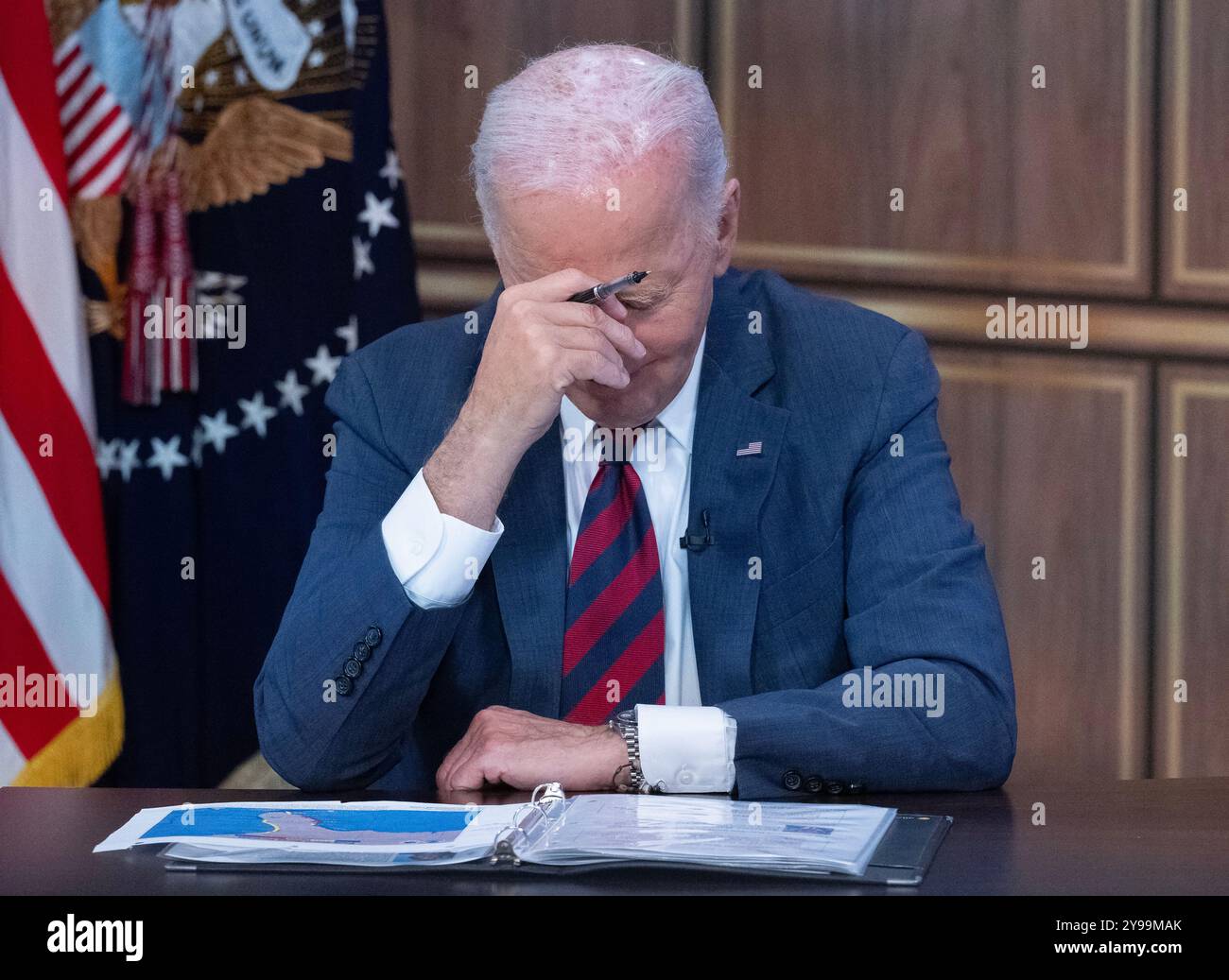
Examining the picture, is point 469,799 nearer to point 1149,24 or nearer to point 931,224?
point 931,224

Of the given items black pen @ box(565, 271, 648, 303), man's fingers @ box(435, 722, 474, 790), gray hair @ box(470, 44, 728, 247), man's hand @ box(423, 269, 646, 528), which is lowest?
man's fingers @ box(435, 722, 474, 790)

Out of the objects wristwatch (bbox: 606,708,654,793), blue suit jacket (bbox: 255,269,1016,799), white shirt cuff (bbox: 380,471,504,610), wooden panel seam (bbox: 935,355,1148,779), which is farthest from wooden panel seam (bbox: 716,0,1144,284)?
wristwatch (bbox: 606,708,654,793)

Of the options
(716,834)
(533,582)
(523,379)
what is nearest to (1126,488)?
(533,582)

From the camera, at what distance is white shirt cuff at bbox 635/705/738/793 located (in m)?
1.69

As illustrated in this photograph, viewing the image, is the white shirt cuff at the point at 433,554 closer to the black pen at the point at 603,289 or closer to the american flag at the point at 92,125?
the black pen at the point at 603,289

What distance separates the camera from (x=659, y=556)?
2057 mm

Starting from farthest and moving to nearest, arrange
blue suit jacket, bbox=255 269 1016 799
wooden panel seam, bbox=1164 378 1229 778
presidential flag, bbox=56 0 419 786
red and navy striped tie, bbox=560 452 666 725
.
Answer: wooden panel seam, bbox=1164 378 1229 778
presidential flag, bbox=56 0 419 786
red and navy striped tie, bbox=560 452 666 725
blue suit jacket, bbox=255 269 1016 799

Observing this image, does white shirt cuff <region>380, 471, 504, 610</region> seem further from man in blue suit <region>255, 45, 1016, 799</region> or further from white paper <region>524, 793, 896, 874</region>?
white paper <region>524, 793, 896, 874</region>

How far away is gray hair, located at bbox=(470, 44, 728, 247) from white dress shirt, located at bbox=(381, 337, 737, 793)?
32 cm

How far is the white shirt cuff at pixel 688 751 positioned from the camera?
1.69 m

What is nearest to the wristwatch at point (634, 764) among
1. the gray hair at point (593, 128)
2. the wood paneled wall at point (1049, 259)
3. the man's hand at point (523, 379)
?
the man's hand at point (523, 379)

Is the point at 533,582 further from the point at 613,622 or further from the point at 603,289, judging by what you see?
the point at 603,289

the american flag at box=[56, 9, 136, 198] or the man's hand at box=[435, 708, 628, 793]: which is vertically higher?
the american flag at box=[56, 9, 136, 198]
